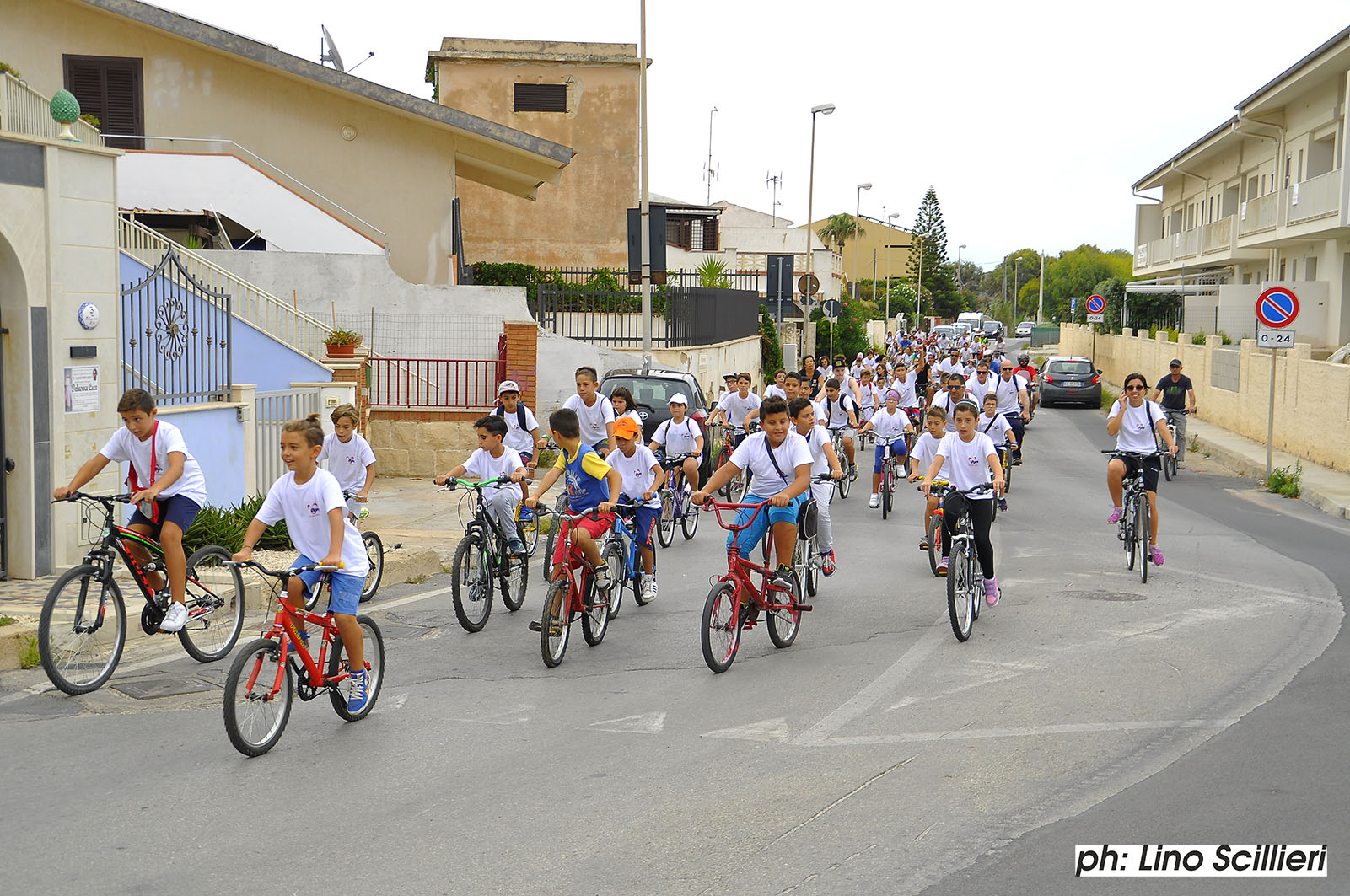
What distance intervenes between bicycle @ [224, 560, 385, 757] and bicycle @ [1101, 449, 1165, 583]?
7930 millimetres

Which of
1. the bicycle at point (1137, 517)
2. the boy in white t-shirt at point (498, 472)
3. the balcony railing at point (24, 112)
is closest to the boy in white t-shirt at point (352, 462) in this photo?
the boy in white t-shirt at point (498, 472)

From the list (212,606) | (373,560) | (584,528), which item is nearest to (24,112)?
(373,560)

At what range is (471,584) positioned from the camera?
9.90 m

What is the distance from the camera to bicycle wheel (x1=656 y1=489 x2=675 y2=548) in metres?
14.7

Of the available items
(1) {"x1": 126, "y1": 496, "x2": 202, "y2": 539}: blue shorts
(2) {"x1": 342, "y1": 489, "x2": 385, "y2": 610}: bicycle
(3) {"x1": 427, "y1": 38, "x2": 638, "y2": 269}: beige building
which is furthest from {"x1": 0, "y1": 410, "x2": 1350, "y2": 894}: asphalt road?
(3) {"x1": 427, "y1": 38, "x2": 638, "y2": 269}: beige building

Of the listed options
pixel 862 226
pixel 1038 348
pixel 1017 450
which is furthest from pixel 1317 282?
pixel 862 226

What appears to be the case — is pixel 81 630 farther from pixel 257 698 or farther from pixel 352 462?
pixel 352 462

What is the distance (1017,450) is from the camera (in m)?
20.4

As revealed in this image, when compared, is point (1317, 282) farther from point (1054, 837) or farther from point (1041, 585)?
point (1054, 837)

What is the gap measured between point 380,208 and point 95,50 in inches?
256

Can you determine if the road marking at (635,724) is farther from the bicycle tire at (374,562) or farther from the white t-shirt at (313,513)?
the bicycle tire at (374,562)

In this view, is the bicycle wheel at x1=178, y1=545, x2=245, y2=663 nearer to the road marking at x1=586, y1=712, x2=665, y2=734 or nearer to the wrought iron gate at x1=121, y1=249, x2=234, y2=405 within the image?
the road marking at x1=586, y1=712, x2=665, y2=734

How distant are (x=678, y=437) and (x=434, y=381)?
8.58 m

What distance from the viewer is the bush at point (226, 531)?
1166 cm
